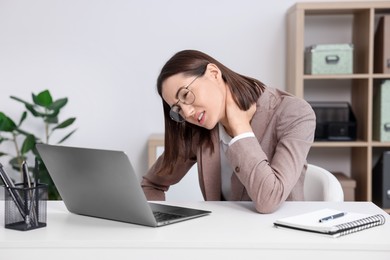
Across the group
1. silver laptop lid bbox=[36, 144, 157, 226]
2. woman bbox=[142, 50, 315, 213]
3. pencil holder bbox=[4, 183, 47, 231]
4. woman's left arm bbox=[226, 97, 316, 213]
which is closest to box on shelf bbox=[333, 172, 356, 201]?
woman bbox=[142, 50, 315, 213]

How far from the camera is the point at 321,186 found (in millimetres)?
1987

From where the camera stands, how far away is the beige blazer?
1.70 m

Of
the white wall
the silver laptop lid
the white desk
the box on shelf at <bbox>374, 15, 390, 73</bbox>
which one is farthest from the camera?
the white wall

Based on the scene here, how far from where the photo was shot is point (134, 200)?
1.46m

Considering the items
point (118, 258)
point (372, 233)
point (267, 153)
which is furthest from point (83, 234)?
point (267, 153)

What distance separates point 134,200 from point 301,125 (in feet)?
2.10

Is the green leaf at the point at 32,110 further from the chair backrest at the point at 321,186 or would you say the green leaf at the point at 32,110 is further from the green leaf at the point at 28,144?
the chair backrest at the point at 321,186

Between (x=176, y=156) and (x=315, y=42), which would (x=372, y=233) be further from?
(x=315, y=42)

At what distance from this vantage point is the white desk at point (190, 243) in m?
1.31

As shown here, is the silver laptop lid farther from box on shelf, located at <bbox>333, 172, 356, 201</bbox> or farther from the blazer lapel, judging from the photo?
box on shelf, located at <bbox>333, 172, 356, 201</bbox>

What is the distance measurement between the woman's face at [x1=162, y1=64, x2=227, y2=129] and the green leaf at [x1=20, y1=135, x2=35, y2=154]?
6.14 feet

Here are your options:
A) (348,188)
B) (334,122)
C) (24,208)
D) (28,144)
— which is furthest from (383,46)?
(24,208)

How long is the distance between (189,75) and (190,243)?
626 millimetres

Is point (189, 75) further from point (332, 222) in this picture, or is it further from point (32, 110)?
point (32, 110)
